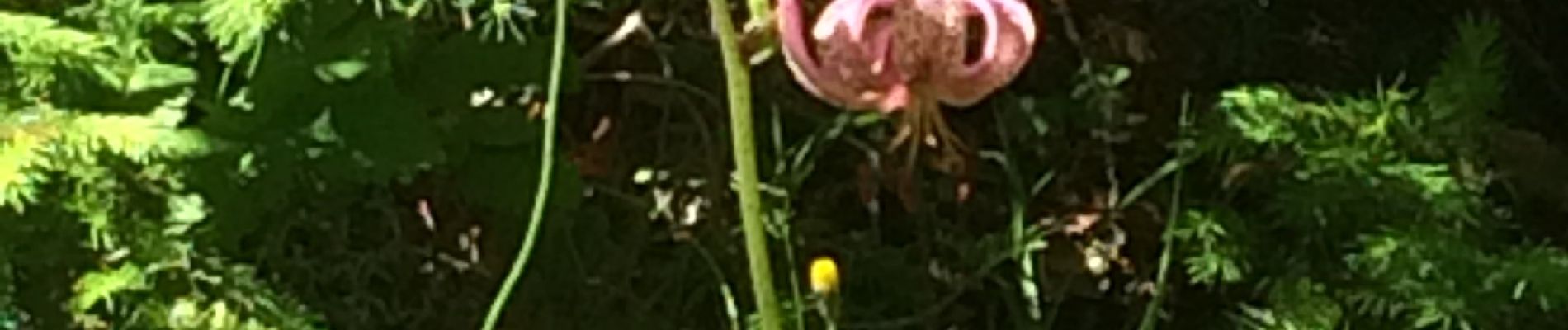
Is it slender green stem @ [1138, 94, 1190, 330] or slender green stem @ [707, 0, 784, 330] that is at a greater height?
slender green stem @ [707, 0, 784, 330]

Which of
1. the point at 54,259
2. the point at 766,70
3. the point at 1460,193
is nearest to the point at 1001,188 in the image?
the point at 766,70

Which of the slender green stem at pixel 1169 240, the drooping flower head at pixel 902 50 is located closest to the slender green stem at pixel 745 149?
the drooping flower head at pixel 902 50

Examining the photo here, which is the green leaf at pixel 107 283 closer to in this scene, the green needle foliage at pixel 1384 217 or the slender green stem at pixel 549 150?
the slender green stem at pixel 549 150

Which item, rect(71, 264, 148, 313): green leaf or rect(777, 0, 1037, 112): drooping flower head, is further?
rect(71, 264, 148, 313): green leaf

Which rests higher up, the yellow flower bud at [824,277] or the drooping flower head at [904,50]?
the drooping flower head at [904,50]

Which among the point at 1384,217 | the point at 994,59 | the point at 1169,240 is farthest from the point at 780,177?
the point at 994,59

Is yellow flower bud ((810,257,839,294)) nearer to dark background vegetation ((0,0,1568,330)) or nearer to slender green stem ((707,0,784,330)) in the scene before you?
slender green stem ((707,0,784,330))

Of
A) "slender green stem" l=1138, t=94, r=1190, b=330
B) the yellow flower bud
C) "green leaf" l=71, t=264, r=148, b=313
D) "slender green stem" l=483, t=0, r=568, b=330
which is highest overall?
"slender green stem" l=483, t=0, r=568, b=330

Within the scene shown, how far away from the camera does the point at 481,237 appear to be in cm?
179

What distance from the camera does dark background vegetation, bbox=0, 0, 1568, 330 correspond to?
1555 mm

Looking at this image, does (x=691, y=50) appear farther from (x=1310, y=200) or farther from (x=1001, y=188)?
(x=1310, y=200)

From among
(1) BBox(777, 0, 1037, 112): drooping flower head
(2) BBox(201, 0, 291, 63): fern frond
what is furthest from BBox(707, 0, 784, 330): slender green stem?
(2) BBox(201, 0, 291, 63): fern frond

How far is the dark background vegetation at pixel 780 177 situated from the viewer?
155 cm

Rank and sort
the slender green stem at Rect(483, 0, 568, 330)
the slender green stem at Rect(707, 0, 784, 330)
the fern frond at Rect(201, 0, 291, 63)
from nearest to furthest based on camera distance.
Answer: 1. the slender green stem at Rect(707, 0, 784, 330)
2. the slender green stem at Rect(483, 0, 568, 330)
3. the fern frond at Rect(201, 0, 291, 63)
